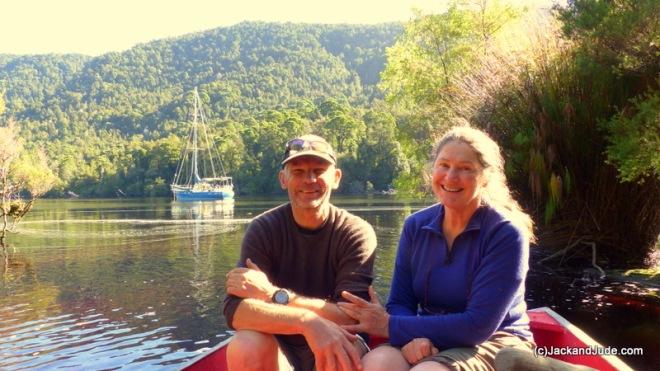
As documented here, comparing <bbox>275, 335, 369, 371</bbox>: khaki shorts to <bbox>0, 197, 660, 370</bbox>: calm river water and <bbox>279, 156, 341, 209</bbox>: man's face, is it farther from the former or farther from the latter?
<bbox>0, 197, 660, 370</bbox>: calm river water

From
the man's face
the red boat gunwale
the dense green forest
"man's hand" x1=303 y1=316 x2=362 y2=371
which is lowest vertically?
the red boat gunwale

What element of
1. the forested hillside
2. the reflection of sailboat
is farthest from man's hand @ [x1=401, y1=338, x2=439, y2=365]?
the forested hillside

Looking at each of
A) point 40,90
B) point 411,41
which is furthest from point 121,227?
point 40,90

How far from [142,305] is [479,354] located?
11047 millimetres

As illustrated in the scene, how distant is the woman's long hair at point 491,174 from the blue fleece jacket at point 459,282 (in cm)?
10

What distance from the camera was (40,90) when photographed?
185 meters

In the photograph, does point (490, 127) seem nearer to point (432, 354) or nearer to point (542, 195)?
point (542, 195)

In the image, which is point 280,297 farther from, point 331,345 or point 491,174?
point 491,174

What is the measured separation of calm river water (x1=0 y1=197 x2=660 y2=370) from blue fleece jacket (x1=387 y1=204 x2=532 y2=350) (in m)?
5.55

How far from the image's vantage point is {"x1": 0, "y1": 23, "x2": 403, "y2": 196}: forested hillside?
321 ft

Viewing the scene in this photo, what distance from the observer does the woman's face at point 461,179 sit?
3.10m

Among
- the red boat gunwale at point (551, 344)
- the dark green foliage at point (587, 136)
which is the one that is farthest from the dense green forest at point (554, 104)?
the red boat gunwale at point (551, 344)

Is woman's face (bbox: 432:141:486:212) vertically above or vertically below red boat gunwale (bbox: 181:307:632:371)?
above

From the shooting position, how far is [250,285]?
3330mm
